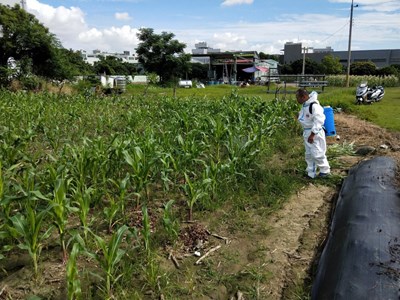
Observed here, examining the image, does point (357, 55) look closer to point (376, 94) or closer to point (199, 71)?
point (199, 71)

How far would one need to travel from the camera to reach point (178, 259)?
3262mm

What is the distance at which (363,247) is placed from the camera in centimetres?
292

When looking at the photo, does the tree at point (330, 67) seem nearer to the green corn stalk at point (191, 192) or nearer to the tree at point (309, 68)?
the tree at point (309, 68)

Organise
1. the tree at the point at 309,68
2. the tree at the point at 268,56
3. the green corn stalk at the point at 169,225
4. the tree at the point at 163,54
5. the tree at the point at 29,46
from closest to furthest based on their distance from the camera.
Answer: the green corn stalk at the point at 169,225
the tree at the point at 29,46
the tree at the point at 163,54
the tree at the point at 309,68
the tree at the point at 268,56

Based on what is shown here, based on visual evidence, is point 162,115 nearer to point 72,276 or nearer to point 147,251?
point 147,251

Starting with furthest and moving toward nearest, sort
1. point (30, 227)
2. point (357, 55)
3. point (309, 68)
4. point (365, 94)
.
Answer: point (357, 55) → point (309, 68) → point (365, 94) → point (30, 227)

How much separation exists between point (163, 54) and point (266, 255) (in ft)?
127

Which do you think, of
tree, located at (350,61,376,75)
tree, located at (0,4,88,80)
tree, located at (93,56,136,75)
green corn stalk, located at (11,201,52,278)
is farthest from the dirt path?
tree, located at (350,61,376,75)

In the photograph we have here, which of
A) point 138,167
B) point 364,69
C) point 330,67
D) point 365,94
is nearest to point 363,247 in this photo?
point 138,167

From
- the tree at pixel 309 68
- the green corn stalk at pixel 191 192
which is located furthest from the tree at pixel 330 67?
the green corn stalk at pixel 191 192

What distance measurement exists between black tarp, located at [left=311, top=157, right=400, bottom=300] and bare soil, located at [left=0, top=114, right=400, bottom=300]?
0.24 metres

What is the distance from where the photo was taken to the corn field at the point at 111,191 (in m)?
2.79

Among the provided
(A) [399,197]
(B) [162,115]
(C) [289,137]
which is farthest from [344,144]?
(B) [162,115]

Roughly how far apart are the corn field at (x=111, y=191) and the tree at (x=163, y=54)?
3262 centimetres
